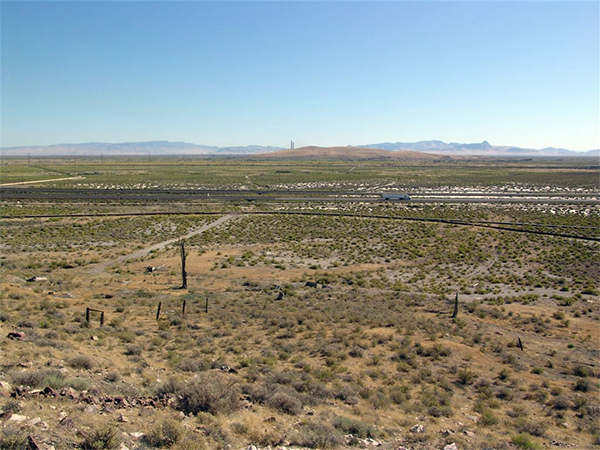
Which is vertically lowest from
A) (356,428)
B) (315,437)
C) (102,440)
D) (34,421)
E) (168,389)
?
(356,428)

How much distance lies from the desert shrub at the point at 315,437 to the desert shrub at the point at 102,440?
3.44 meters

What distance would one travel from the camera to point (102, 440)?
7.44 meters

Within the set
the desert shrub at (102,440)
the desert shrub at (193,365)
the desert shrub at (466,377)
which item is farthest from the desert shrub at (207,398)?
the desert shrub at (466,377)

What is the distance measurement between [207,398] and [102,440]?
2.71 metres

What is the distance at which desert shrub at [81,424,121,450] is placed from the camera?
288 inches

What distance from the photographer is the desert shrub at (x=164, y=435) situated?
26.0 feet

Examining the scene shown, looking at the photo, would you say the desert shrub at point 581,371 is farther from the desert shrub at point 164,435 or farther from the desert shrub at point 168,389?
the desert shrub at point 164,435

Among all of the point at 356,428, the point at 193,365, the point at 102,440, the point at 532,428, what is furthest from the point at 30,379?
the point at 532,428

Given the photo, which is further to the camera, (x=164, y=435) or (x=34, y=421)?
(x=164, y=435)

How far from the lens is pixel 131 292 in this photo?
2372 centimetres

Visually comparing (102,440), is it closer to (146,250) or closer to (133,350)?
(133,350)

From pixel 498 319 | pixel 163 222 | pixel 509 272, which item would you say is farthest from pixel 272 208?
pixel 498 319

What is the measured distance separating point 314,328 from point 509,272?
19.3m

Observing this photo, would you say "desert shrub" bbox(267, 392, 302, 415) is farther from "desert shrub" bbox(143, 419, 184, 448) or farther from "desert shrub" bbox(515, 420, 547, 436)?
"desert shrub" bbox(515, 420, 547, 436)
